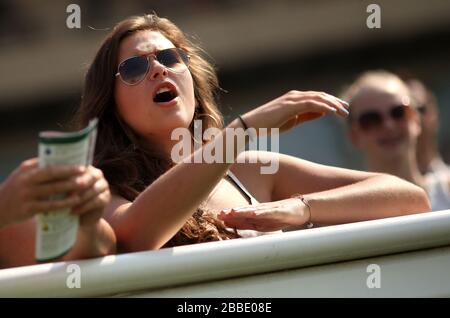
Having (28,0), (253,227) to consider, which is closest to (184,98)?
(253,227)

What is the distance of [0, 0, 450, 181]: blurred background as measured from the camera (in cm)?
1402

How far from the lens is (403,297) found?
2.56 meters

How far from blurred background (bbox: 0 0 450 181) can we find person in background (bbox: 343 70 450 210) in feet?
27.1

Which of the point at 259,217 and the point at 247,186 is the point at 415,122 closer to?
the point at 247,186

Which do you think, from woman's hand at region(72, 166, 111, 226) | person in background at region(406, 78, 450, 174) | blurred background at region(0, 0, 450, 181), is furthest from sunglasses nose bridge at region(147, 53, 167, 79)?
blurred background at region(0, 0, 450, 181)

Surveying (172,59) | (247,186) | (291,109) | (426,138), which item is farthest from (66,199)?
(426,138)

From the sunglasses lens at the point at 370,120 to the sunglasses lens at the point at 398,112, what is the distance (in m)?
0.07

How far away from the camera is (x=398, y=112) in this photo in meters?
5.32

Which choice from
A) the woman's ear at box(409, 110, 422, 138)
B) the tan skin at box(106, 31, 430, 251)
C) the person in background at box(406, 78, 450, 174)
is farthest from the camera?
the person in background at box(406, 78, 450, 174)

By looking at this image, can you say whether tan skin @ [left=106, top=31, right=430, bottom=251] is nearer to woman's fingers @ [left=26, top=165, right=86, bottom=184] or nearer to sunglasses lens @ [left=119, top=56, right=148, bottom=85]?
sunglasses lens @ [left=119, top=56, right=148, bottom=85]

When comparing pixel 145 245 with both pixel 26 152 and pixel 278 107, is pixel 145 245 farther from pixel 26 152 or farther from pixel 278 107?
pixel 26 152

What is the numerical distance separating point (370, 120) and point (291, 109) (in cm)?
265

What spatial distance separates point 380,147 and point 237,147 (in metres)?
2.71

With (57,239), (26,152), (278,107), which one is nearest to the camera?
(57,239)
